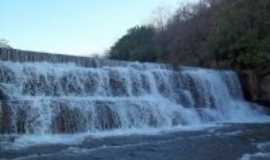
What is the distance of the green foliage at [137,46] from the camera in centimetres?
2745

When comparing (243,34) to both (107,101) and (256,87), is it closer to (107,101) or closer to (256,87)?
(256,87)

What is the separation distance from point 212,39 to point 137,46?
29.2 ft

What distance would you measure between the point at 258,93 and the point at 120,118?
28.4 feet

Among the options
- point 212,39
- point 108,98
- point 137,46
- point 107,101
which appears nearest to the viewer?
point 107,101

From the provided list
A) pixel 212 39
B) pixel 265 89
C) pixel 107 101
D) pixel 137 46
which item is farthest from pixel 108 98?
pixel 137 46

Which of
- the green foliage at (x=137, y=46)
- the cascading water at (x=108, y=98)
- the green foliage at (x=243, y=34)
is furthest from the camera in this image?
the green foliage at (x=137, y=46)

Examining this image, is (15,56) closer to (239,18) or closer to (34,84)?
(34,84)

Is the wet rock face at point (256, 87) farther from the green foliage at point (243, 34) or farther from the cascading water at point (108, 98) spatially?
the cascading water at point (108, 98)

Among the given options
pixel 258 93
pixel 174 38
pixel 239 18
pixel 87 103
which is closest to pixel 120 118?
pixel 87 103

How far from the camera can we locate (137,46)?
28.9 metres

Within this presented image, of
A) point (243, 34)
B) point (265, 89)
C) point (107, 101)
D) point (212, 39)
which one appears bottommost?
point (265, 89)

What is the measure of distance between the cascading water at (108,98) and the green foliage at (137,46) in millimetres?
10163

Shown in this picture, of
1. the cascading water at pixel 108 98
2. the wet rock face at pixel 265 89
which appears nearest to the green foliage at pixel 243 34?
the wet rock face at pixel 265 89

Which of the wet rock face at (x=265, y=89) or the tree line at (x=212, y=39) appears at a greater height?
the tree line at (x=212, y=39)
